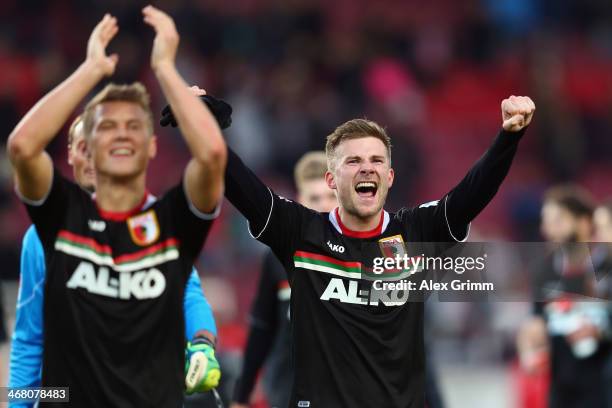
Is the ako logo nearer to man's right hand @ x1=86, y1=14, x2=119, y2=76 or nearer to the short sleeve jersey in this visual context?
man's right hand @ x1=86, y1=14, x2=119, y2=76

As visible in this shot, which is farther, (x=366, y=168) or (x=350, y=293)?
(x=366, y=168)

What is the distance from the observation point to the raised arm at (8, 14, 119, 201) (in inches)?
170

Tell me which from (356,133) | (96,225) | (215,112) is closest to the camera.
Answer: (96,225)

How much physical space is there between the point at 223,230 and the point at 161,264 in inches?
416

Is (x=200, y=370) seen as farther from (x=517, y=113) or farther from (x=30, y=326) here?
(x=517, y=113)

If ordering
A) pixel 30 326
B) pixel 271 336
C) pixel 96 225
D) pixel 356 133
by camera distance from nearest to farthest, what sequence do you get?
pixel 96 225, pixel 30 326, pixel 356 133, pixel 271 336

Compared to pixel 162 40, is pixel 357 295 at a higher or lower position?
lower

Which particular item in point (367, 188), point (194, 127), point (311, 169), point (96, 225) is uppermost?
point (311, 169)

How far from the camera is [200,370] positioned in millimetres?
4980

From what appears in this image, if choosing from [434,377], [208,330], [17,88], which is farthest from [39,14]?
[208,330]

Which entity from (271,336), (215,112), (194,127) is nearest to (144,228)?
(194,127)

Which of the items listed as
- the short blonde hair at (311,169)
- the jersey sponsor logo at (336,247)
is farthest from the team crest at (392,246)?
the short blonde hair at (311,169)

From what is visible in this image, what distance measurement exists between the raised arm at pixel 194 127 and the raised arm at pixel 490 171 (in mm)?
1239

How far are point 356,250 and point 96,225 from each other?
129 centimetres
